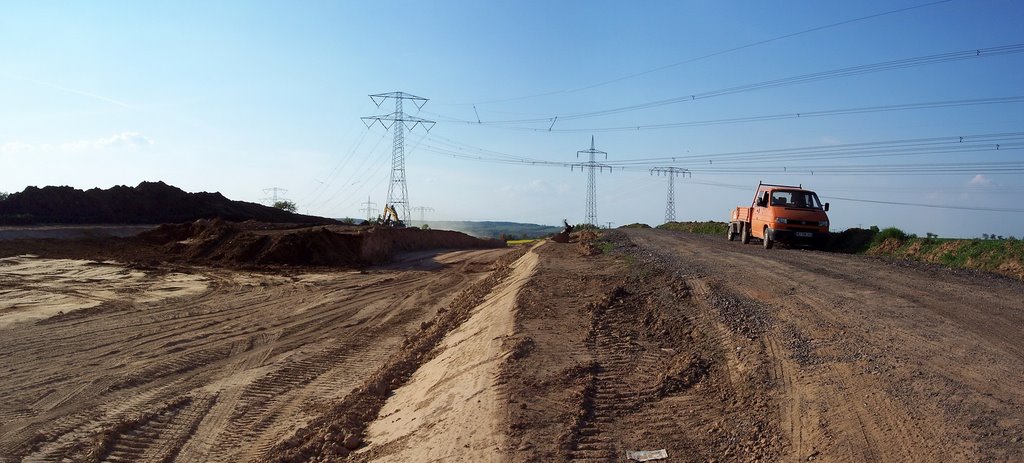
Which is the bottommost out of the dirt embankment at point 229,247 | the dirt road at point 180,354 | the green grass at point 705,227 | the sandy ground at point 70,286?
the dirt road at point 180,354

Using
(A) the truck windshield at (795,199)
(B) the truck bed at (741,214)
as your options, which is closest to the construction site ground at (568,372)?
(A) the truck windshield at (795,199)

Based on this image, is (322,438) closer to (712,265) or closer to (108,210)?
(712,265)

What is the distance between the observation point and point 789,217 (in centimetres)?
2427

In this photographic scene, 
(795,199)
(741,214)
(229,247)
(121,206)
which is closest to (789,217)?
(795,199)

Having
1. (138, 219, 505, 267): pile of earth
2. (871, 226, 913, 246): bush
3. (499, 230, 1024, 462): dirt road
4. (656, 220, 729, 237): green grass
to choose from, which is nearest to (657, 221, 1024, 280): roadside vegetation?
(871, 226, 913, 246): bush

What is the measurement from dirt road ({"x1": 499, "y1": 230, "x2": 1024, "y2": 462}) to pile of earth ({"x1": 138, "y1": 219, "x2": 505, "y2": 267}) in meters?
19.3

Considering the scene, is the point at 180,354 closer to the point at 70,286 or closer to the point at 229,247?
the point at 70,286

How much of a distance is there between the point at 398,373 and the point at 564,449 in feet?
18.6

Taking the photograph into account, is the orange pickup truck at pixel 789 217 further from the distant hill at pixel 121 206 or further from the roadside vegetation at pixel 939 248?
the distant hill at pixel 121 206

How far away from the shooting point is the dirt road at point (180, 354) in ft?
29.5

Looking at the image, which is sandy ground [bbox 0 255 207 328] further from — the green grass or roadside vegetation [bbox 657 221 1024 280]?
the green grass

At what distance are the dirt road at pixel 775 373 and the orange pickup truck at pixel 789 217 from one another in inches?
447

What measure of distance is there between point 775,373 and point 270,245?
2609cm

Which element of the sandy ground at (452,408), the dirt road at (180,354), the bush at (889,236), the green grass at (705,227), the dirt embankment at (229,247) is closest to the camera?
the sandy ground at (452,408)
